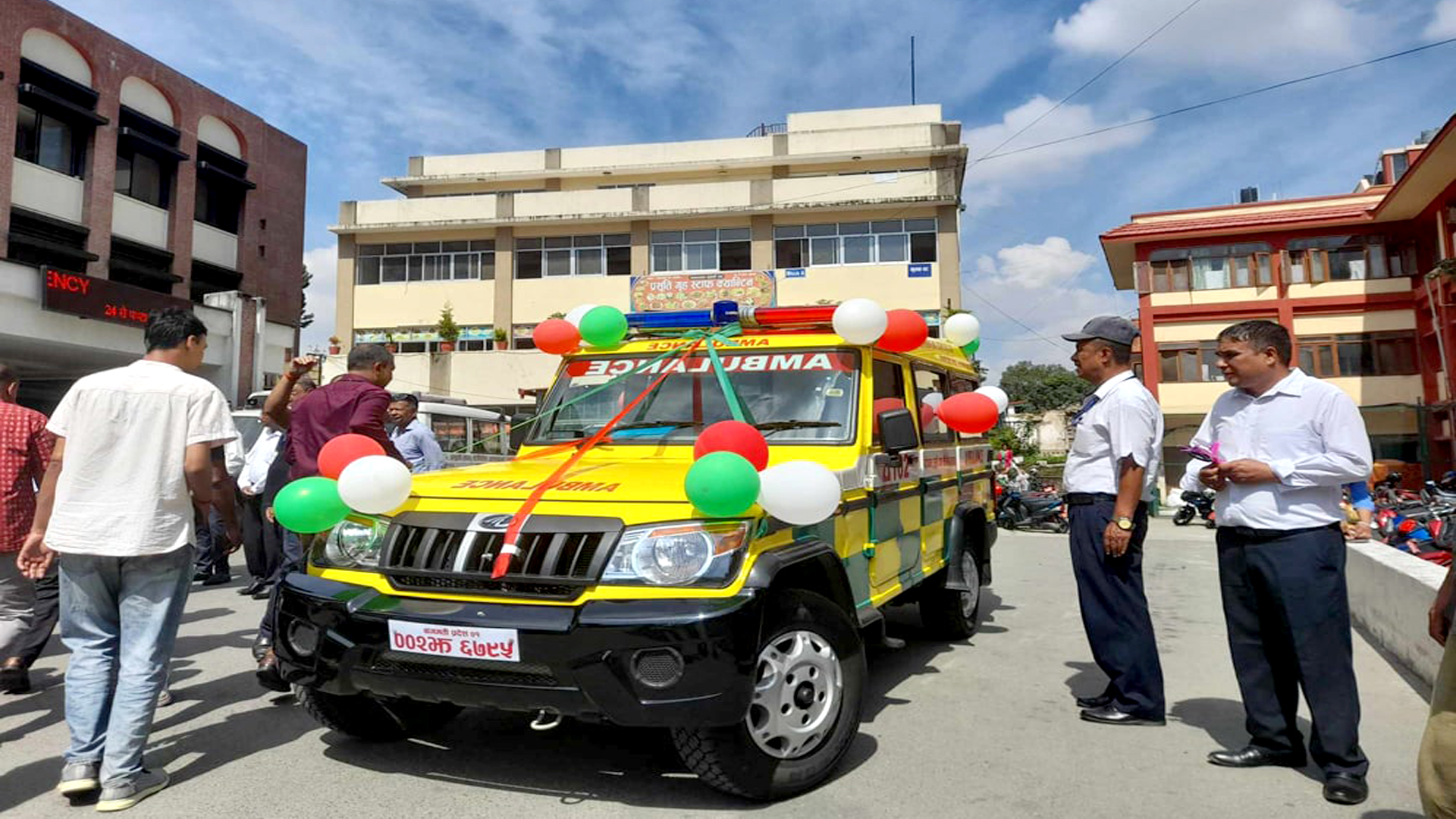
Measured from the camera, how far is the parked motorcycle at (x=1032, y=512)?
1706cm

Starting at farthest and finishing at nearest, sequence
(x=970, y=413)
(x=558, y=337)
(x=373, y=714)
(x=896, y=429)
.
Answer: (x=970, y=413) → (x=558, y=337) → (x=896, y=429) → (x=373, y=714)

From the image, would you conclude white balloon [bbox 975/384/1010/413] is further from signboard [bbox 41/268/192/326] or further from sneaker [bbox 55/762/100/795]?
signboard [bbox 41/268/192/326]

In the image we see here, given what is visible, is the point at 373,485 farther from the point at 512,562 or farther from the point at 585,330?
the point at 585,330

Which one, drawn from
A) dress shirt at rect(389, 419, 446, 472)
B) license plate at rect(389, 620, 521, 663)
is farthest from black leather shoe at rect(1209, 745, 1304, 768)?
dress shirt at rect(389, 419, 446, 472)

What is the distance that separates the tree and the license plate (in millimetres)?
69121

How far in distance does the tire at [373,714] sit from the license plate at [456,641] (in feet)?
1.96

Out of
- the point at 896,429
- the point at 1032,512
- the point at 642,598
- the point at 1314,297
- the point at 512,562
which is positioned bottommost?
the point at 1032,512

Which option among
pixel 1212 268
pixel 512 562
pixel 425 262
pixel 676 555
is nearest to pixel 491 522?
pixel 512 562

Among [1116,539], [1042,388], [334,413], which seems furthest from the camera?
[1042,388]

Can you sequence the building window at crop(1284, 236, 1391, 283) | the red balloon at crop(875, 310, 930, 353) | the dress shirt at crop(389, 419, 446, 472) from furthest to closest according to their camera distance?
the building window at crop(1284, 236, 1391, 283), the dress shirt at crop(389, 419, 446, 472), the red balloon at crop(875, 310, 930, 353)

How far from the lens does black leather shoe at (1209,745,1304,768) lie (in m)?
3.65

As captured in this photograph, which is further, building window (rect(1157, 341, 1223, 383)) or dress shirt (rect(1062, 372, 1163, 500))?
building window (rect(1157, 341, 1223, 383))

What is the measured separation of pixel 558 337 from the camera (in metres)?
4.82

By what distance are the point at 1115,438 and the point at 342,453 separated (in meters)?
3.51
